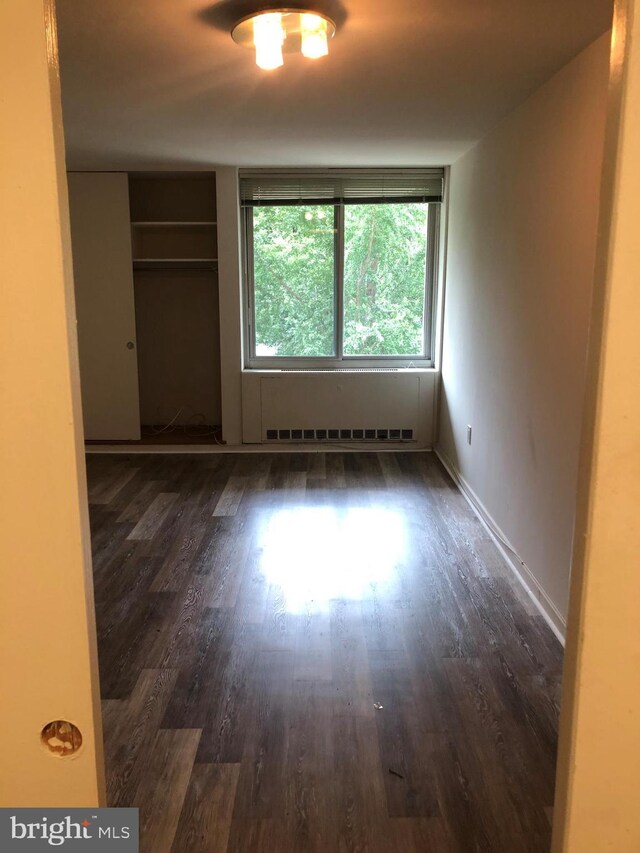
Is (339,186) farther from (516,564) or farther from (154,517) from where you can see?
(516,564)

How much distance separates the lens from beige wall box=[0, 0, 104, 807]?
28.6 inches

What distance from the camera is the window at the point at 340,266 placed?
5457 mm

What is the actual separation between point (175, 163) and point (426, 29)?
319 centimetres

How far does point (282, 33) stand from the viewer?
2307 mm

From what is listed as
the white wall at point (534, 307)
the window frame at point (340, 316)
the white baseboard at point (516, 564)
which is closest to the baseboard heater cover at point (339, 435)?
the window frame at point (340, 316)

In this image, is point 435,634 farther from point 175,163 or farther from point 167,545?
point 175,163

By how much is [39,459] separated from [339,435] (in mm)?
4995

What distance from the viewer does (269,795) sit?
1.86 m

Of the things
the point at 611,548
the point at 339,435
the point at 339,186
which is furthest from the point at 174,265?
the point at 611,548

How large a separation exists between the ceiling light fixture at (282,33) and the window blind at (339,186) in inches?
121

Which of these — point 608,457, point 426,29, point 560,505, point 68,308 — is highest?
point 426,29

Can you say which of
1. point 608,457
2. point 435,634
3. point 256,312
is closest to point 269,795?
point 435,634

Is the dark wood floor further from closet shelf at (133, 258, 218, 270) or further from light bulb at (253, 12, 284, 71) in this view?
closet shelf at (133, 258, 218, 270)

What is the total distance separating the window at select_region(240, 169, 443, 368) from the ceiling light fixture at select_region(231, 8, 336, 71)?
311 centimetres
